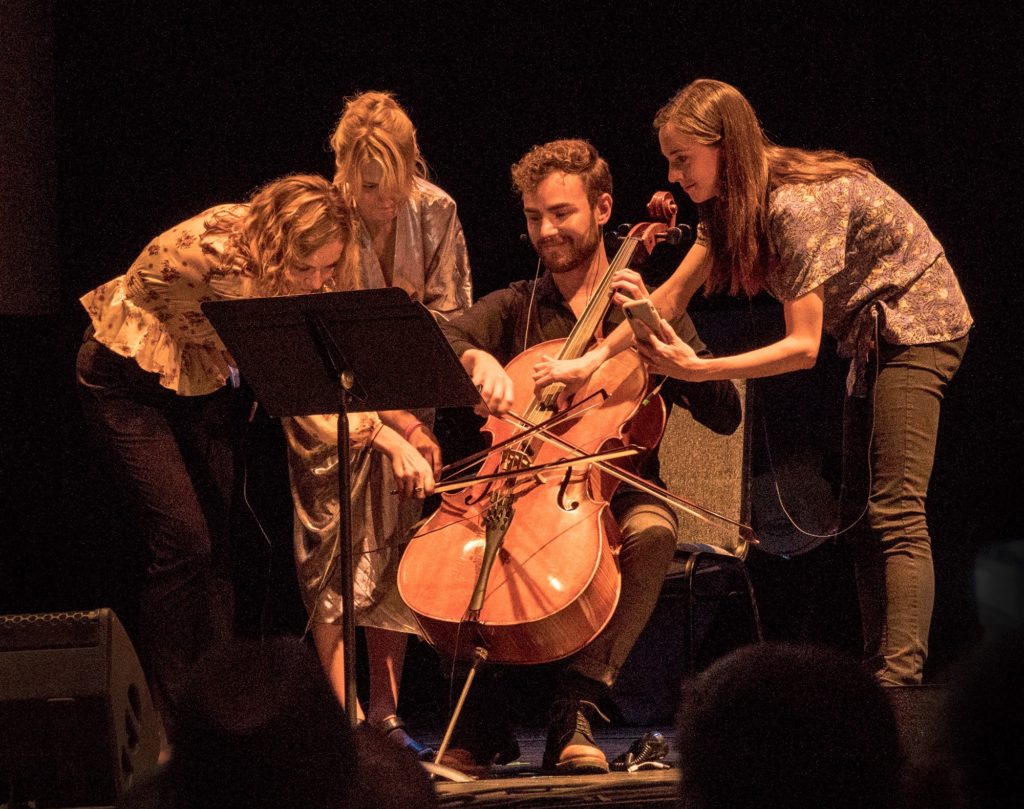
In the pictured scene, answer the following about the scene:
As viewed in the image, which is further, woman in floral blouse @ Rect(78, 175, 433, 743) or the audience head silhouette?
woman in floral blouse @ Rect(78, 175, 433, 743)

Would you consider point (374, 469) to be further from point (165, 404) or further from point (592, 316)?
point (592, 316)

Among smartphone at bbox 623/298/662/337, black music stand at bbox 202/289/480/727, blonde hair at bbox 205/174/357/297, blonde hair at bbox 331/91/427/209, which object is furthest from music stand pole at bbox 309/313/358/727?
blonde hair at bbox 331/91/427/209

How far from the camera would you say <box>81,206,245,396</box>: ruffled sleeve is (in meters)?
3.14

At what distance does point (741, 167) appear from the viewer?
2.90m

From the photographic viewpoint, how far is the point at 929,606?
2.81m

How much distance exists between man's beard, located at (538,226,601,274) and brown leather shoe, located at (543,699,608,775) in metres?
1.15

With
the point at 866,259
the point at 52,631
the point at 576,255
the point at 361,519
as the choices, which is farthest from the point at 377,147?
the point at 52,631

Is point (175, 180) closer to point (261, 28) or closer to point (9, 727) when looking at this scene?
point (261, 28)

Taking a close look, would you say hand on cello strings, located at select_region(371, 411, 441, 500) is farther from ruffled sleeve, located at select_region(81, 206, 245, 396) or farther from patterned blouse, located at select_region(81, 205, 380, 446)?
ruffled sleeve, located at select_region(81, 206, 245, 396)

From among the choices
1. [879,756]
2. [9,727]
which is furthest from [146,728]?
[879,756]

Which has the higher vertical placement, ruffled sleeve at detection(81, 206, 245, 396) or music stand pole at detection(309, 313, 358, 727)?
ruffled sleeve at detection(81, 206, 245, 396)

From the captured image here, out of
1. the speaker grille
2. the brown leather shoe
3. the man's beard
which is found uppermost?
the man's beard

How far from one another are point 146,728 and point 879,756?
Result: 2.02 meters

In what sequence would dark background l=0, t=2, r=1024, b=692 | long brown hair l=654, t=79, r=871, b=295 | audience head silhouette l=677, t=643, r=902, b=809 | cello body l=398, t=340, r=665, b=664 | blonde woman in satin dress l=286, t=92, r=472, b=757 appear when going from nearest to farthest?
audience head silhouette l=677, t=643, r=902, b=809 → cello body l=398, t=340, r=665, b=664 → long brown hair l=654, t=79, r=871, b=295 → blonde woman in satin dress l=286, t=92, r=472, b=757 → dark background l=0, t=2, r=1024, b=692
